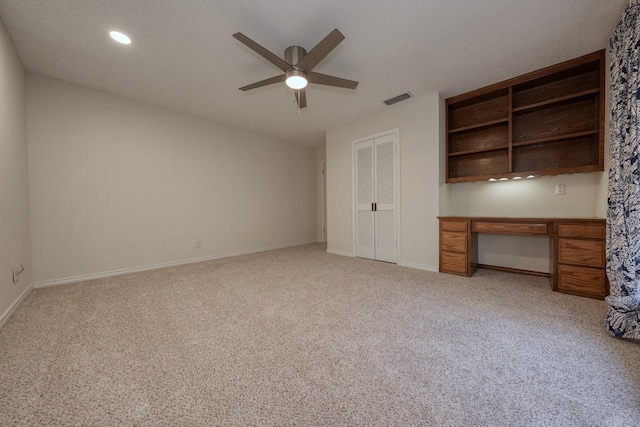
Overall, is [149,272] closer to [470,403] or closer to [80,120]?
[80,120]

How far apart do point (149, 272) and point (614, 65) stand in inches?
223

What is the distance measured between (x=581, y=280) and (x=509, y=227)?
79cm

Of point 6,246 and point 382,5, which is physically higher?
point 382,5

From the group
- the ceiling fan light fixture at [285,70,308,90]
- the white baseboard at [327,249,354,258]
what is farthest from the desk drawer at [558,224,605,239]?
the ceiling fan light fixture at [285,70,308,90]

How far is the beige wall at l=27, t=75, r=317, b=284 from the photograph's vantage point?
301 cm

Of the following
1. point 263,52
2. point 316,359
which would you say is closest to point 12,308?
point 316,359

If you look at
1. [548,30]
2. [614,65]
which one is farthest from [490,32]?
[614,65]

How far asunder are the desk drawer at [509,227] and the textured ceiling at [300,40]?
1858 mm

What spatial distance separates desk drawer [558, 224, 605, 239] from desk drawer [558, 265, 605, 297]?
1.10 ft

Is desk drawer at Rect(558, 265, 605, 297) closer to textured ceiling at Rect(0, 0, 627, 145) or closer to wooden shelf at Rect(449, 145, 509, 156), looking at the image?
wooden shelf at Rect(449, 145, 509, 156)

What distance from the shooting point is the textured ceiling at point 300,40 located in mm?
1979

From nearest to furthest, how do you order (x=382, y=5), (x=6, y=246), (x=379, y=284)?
(x=382, y=5) → (x=6, y=246) → (x=379, y=284)

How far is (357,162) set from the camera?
4.52 metres

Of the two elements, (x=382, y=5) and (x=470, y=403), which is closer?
(x=470, y=403)
